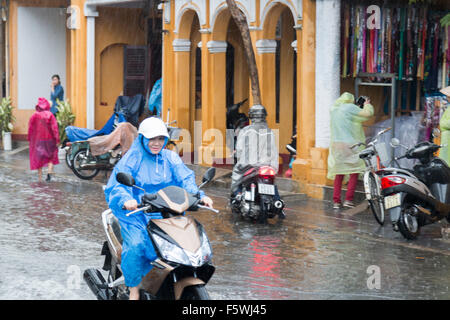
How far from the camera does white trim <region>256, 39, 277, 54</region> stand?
1659 cm

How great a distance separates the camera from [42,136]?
17094 mm

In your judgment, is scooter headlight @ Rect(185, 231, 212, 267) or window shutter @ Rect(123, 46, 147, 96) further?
window shutter @ Rect(123, 46, 147, 96)

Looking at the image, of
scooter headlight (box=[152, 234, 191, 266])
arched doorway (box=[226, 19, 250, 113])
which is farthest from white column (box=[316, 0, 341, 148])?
scooter headlight (box=[152, 234, 191, 266])

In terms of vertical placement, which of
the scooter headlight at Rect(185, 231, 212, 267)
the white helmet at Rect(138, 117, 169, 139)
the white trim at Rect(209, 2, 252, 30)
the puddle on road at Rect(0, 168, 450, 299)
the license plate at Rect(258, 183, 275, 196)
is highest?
the white trim at Rect(209, 2, 252, 30)

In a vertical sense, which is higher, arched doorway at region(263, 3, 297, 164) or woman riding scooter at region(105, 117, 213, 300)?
arched doorway at region(263, 3, 297, 164)

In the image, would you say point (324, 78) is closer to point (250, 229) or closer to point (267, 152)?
point (267, 152)

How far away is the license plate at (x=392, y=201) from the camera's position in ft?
34.9

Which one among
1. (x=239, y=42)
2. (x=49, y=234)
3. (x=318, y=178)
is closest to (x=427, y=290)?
(x=49, y=234)

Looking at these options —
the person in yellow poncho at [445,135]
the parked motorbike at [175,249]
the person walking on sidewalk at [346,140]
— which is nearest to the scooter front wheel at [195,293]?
the parked motorbike at [175,249]

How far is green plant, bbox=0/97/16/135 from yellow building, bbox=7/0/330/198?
4.43 feet

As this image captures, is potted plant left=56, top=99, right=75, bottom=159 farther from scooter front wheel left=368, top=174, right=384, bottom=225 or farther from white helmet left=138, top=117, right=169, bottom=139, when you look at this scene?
white helmet left=138, top=117, right=169, bottom=139

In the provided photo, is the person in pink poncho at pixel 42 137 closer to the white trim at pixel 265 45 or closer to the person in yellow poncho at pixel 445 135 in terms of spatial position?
the white trim at pixel 265 45

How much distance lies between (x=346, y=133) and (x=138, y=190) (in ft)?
22.1

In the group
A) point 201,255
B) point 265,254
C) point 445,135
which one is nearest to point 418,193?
point 445,135
